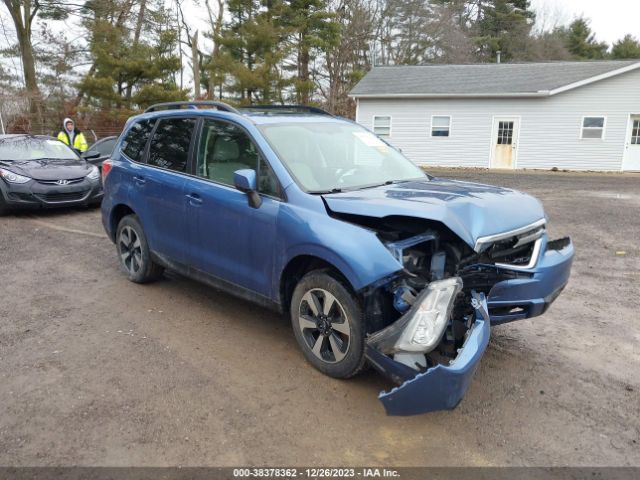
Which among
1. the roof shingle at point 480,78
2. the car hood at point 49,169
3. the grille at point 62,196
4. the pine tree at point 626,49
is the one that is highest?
the pine tree at point 626,49

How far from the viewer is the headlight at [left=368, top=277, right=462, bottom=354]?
9.52 ft

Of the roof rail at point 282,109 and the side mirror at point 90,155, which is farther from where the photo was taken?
the side mirror at point 90,155

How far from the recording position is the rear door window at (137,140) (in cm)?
538

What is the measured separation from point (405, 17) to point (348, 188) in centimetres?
3743

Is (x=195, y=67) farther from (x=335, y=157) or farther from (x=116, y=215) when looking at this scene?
(x=335, y=157)

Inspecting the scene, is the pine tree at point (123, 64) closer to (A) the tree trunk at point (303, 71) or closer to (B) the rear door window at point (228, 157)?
(A) the tree trunk at point (303, 71)

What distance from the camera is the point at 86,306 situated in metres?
5.02

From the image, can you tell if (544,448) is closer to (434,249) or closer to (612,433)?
(612,433)

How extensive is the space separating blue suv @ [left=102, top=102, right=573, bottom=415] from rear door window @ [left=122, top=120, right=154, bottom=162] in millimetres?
470

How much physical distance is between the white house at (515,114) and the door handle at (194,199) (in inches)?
786

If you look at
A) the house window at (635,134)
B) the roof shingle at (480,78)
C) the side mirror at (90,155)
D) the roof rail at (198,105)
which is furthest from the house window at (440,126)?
the roof rail at (198,105)

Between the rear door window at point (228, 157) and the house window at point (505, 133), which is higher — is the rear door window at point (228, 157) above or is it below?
below

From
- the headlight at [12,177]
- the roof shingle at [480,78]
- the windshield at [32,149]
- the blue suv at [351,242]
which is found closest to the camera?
the blue suv at [351,242]

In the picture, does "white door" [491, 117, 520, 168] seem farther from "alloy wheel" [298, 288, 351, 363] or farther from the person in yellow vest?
"alloy wheel" [298, 288, 351, 363]
